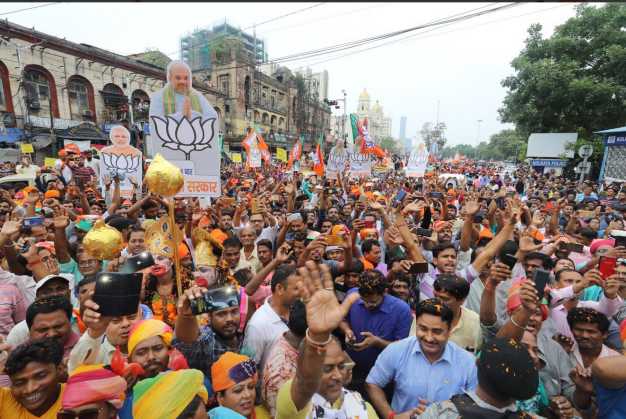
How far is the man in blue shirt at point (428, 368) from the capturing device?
2.09 meters

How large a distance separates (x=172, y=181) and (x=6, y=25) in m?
21.9

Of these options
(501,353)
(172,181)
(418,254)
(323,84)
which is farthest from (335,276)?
(323,84)

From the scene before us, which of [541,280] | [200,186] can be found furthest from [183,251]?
[541,280]

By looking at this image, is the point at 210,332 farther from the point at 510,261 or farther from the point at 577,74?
the point at 577,74

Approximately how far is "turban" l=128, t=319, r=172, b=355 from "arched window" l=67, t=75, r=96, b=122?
24.1 m

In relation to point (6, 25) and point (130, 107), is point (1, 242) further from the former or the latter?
point (130, 107)

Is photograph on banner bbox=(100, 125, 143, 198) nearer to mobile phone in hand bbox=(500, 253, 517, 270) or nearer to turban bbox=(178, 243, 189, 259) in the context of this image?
turban bbox=(178, 243, 189, 259)

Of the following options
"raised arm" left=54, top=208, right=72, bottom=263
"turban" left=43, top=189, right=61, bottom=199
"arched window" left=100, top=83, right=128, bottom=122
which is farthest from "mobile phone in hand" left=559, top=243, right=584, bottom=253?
"arched window" left=100, top=83, right=128, bottom=122

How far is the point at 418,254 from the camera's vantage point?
334 centimetres

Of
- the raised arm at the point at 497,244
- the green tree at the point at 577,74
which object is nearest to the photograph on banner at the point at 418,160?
the raised arm at the point at 497,244

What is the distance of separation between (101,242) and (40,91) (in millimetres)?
22983

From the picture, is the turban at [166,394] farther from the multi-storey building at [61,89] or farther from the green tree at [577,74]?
the green tree at [577,74]

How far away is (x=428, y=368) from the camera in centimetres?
213

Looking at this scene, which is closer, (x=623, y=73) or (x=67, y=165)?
(x=67, y=165)
